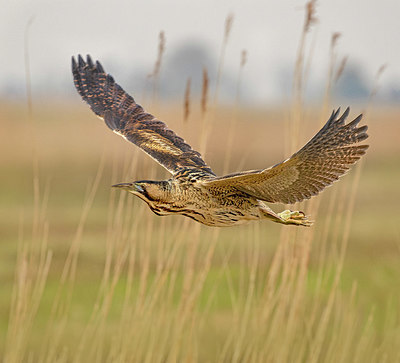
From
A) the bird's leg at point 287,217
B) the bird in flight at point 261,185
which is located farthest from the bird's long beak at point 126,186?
the bird's leg at point 287,217

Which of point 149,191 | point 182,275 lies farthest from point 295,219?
point 182,275

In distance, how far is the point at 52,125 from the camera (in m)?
21.3

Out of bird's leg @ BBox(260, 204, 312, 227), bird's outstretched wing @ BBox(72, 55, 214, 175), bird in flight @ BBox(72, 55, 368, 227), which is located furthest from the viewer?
bird's outstretched wing @ BBox(72, 55, 214, 175)

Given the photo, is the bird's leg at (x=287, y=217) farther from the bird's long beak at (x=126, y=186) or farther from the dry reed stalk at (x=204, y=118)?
the dry reed stalk at (x=204, y=118)

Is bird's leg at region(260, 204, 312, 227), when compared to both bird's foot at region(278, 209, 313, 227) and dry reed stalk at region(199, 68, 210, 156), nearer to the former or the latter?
bird's foot at region(278, 209, 313, 227)

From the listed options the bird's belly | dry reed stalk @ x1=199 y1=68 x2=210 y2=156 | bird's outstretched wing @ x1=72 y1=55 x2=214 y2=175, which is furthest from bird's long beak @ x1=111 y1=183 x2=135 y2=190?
dry reed stalk @ x1=199 y1=68 x2=210 y2=156

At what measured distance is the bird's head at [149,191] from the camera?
7.15 ft

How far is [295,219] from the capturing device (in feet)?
7.68

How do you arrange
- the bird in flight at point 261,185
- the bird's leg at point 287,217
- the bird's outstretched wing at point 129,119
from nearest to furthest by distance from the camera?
the bird in flight at point 261,185, the bird's leg at point 287,217, the bird's outstretched wing at point 129,119

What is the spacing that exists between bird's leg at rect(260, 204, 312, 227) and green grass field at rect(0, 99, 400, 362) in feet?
1.82

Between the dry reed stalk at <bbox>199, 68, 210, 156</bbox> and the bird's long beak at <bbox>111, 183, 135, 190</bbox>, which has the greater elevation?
the dry reed stalk at <bbox>199, 68, 210, 156</bbox>

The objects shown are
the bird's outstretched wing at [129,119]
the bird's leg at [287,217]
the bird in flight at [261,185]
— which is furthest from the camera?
the bird's outstretched wing at [129,119]

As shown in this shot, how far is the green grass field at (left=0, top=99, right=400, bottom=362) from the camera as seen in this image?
308 cm

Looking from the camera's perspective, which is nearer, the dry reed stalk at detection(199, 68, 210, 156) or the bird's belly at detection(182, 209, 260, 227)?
the bird's belly at detection(182, 209, 260, 227)
